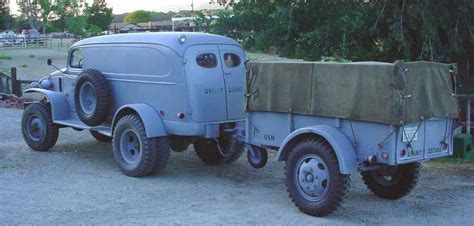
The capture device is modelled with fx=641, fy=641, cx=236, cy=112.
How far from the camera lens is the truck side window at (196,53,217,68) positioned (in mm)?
9094

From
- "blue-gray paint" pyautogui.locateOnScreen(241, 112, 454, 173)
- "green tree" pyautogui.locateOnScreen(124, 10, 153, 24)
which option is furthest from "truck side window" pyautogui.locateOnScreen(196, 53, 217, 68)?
"green tree" pyautogui.locateOnScreen(124, 10, 153, 24)

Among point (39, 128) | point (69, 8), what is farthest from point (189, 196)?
point (69, 8)

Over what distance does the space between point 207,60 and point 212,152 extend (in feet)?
5.90

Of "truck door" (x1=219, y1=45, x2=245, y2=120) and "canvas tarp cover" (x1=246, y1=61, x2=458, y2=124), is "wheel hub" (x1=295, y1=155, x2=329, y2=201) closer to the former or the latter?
"canvas tarp cover" (x1=246, y1=61, x2=458, y2=124)

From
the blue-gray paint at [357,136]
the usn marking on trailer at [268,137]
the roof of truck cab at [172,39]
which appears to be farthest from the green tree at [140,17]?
the blue-gray paint at [357,136]

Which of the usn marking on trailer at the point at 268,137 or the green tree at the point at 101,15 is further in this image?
the green tree at the point at 101,15

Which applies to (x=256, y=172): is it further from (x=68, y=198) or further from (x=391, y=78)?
(x=391, y=78)

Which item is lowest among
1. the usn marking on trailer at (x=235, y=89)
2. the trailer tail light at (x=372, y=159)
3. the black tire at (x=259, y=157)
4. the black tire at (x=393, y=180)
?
the black tire at (x=393, y=180)

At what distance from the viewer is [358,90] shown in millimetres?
6945

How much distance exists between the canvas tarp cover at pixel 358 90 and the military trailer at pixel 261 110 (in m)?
0.01

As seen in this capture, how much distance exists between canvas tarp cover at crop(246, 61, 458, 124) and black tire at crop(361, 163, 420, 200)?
907 millimetres

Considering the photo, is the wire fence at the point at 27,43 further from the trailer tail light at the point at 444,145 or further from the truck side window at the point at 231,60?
the trailer tail light at the point at 444,145

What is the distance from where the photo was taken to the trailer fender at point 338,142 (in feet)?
22.2

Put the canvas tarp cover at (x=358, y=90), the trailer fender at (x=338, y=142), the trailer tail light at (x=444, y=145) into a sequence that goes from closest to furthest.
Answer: the canvas tarp cover at (x=358, y=90), the trailer fender at (x=338, y=142), the trailer tail light at (x=444, y=145)
